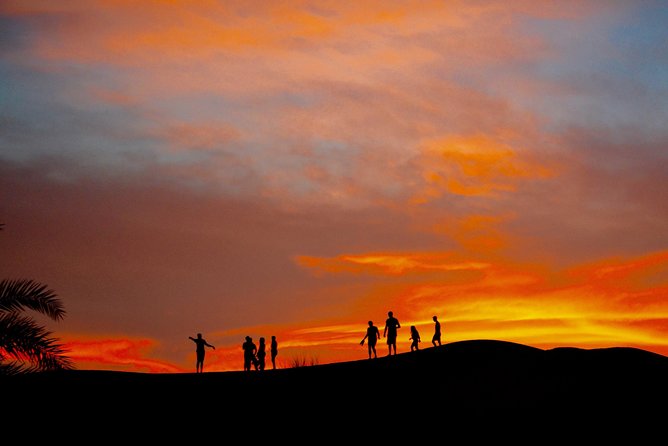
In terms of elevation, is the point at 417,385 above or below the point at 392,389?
above

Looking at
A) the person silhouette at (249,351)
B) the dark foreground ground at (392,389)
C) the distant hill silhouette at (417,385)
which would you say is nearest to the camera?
the dark foreground ground at (392,389)

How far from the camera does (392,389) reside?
34.2 metres

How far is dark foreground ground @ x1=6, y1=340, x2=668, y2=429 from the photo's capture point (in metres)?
31.2

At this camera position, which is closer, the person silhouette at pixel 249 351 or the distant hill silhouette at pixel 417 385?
the distant hill silhouette at pixel 417 385

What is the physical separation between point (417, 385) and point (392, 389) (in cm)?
102

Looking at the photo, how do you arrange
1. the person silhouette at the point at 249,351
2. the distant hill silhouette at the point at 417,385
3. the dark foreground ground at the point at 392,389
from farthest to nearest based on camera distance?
1. the person silhouette at the point at 249,351
2. the distant hill silhouette at the point at 417,385
3. the dark foreground ground at the point at 392,389

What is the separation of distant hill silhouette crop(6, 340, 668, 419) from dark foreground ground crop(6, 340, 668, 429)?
0.12 ft

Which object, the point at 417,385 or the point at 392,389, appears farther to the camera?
the point at 417,385

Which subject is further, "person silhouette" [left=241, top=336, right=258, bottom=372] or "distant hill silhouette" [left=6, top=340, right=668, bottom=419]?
"person silhouette" [left=241, top=336, right=258, bottom=372]

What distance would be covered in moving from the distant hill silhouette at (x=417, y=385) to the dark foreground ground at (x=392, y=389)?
0.12ft

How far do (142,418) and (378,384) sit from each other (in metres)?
9.32

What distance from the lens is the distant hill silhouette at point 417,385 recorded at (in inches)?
1256

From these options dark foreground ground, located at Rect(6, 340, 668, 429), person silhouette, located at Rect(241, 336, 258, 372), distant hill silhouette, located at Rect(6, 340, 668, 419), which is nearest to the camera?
dark foreground ground, located at Rect(6, 340, 668, 429)

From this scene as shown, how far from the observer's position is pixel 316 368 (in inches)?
1524
